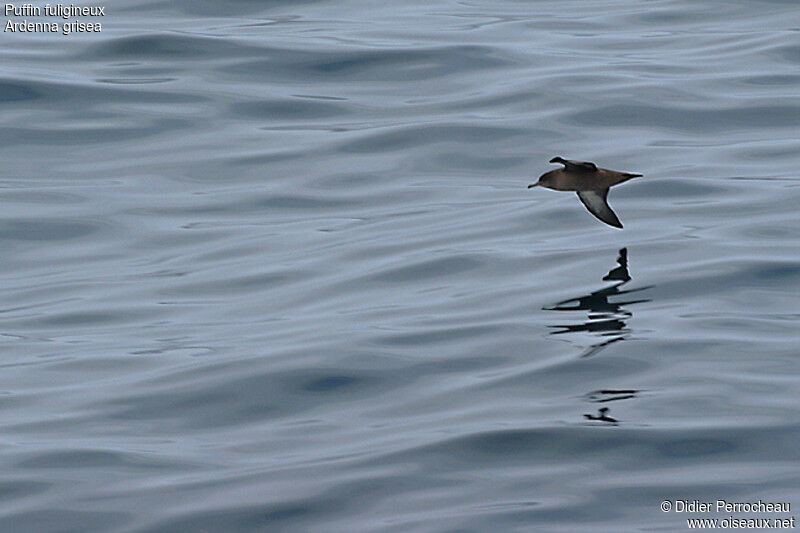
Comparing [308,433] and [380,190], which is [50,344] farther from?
[380,190]

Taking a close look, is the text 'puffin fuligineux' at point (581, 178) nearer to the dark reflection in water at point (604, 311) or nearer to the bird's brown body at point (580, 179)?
the bird's brown body at point (580, 179)

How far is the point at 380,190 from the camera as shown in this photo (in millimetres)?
21625

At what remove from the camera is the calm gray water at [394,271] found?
1159 cm

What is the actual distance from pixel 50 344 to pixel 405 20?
17498 mm

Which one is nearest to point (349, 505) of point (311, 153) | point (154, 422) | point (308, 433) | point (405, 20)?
point (308, 433)

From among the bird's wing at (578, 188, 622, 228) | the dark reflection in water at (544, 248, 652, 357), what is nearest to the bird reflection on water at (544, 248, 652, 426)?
the dark reflection in water at (544, 248, 652, 357)

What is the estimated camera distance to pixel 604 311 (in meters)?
15.5

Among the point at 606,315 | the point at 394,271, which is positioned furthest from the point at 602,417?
the point at 394,271

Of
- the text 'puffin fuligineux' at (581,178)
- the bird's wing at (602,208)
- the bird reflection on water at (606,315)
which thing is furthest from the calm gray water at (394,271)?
the text 'puffin fuligineux' at (581,178)

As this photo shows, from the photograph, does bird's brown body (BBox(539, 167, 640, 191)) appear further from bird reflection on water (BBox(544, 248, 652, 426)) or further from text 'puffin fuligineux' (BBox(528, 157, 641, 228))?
bird reflection on water (BBox(544, 248, 652, 426))

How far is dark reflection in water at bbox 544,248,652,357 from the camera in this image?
1455cm

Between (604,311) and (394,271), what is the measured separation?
3029 millimetres

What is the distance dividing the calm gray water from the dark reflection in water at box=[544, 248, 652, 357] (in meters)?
0.05

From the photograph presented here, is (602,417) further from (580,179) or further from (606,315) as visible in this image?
(580,179)
